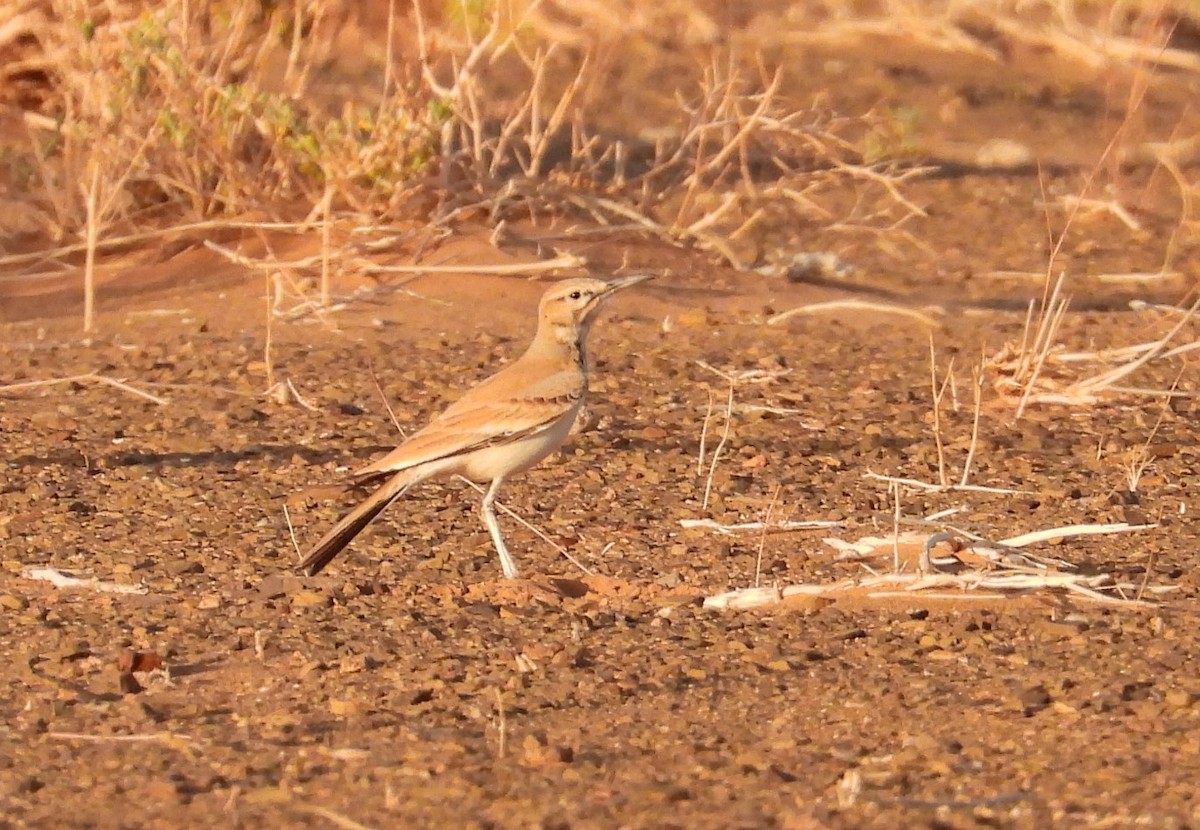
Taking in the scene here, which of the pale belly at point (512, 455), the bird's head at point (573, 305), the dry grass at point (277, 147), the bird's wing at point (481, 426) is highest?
the bird's head at point (573, 305)

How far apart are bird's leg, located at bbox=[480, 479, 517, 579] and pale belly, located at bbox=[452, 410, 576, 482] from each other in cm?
8

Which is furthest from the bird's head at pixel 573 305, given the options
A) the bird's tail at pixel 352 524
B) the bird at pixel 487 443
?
the bird's tail at pixel 352 524

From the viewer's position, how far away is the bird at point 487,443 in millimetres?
4668

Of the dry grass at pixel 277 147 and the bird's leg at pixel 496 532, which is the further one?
the dry grass at pixel 277 147

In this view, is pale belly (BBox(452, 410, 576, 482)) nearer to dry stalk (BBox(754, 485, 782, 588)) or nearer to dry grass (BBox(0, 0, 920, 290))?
dry stalk (BBox(754, 485, 782, 588))

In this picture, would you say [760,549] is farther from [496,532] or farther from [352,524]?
[352,524]

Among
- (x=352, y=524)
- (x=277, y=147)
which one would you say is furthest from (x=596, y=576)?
(x=277, y=147)

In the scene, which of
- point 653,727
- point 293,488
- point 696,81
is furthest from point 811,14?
point 653,727

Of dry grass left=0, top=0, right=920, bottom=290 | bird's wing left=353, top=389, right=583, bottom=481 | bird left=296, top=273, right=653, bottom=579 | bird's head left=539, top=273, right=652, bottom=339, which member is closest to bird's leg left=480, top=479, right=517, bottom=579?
bird left=296, top=273, right=653, bottom=579

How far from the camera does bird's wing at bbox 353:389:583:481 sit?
15.4 feet

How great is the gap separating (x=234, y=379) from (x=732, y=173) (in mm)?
3502

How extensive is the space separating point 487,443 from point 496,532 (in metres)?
0.22

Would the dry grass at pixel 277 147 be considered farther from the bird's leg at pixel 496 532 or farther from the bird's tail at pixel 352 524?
the bird's tail at pixel 352 524

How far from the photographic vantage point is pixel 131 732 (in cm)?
375
